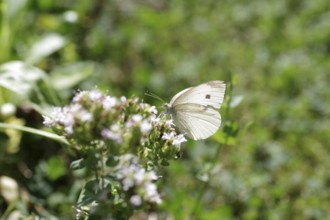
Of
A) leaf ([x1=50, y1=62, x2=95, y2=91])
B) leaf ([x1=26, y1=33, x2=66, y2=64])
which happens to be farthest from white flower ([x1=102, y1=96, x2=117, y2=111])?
leaf ([x1=26, y1=33, x2=66, y2=64])

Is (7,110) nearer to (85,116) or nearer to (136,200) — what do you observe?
(85,116)

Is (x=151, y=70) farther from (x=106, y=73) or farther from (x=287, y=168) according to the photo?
(x=287, y=168)

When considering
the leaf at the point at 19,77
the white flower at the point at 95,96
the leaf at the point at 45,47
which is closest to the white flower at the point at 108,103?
the white flower at the point at 95,96

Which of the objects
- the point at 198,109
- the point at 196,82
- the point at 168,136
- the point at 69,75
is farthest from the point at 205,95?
the point at 196,82

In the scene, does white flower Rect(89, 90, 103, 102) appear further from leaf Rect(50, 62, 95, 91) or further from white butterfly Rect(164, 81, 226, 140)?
leaf Rect(50, 62, 95, 91)

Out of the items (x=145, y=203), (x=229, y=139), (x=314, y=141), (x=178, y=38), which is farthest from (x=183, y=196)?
(x=178, y=38)

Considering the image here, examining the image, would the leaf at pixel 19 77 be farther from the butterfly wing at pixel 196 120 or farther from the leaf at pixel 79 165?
the leaf at pixel 79 165
